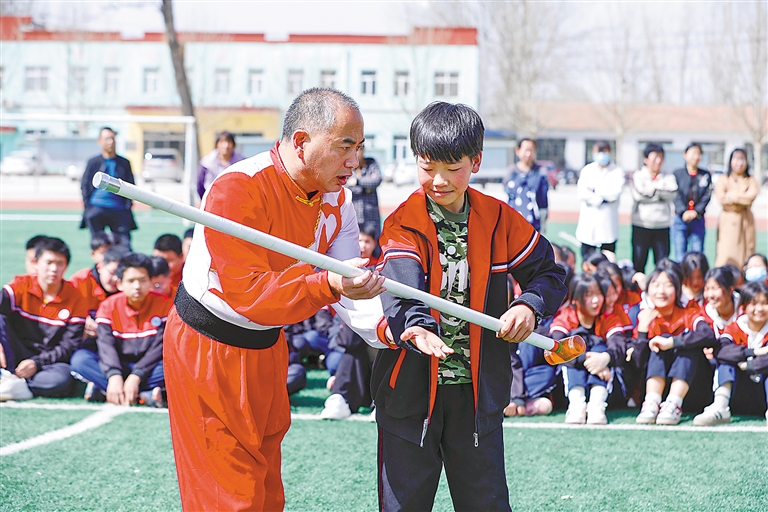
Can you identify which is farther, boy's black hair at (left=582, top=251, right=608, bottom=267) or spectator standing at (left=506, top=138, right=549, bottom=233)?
spectator standing at (left=506, top=138, right=549, bottom=233)

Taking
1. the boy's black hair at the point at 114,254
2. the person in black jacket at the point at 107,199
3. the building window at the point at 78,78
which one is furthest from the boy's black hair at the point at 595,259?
the building window at the point at 78,78

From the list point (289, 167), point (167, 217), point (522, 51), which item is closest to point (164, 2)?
point (167, 217)

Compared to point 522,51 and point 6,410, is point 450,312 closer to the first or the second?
point 6,410

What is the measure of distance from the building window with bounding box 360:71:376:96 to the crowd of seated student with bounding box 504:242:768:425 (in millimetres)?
32040

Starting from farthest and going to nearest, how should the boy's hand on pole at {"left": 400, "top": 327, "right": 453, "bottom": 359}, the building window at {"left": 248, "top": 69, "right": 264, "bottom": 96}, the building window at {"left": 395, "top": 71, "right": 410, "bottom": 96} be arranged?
the building window at {"left": 395, "top": 71, "right": 410, "bottom": 96} < the building window at {"left": 248, "top": 69, "right": 264, "bottom": 96} < the boy's hand on pole at {"left": 400, "top": 327, "right": 453, "bottom": 359}

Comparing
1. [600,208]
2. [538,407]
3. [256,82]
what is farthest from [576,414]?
[256,82]

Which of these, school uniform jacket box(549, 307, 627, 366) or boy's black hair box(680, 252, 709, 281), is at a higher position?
boy's black hair box(680, 252, 709, 281)

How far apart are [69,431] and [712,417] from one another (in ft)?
12.2

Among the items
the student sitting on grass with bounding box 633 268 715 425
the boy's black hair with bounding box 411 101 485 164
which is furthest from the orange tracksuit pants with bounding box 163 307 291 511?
the student sitting on grass with bounding box 633 268 715 425

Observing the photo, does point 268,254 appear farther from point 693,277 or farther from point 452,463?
point 693,277

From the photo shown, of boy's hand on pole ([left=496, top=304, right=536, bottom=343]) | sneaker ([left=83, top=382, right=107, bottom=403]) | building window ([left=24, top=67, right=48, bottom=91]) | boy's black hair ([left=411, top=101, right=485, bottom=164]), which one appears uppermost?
building window ([left=24, top=67, right=48, bottom=91])

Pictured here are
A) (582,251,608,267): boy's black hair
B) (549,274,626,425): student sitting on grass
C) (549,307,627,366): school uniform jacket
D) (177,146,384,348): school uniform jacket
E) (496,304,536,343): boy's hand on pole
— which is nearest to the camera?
(177,146,384,348): school uniform jacket

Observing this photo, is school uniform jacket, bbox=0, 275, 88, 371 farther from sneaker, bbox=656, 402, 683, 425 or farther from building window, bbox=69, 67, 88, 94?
building window, bbox=69, 67, 88, 94

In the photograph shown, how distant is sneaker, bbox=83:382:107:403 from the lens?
5516mm
